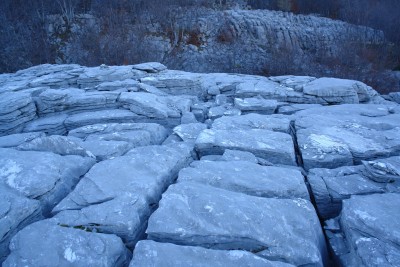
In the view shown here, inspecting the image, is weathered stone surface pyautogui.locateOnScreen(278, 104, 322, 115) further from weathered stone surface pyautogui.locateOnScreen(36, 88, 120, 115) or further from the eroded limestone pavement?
weathered stone surface pyautogui.locateOnScreen(36, 88, 120, 115)

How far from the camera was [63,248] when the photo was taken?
1.98 metres

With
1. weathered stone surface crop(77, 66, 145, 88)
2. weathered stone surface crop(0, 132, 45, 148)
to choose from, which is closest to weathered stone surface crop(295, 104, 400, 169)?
weathered stone surface crop(0, 132, 45, 148)

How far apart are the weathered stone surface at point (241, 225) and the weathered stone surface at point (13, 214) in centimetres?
112

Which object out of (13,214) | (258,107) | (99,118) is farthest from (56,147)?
(258,107)

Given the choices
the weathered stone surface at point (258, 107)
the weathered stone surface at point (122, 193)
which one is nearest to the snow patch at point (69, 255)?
the weathered stone surface at point (122, 193)

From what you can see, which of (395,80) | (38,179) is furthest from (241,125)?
(395,80)

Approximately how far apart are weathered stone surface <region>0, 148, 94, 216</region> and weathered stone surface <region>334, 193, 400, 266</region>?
2.75 meters

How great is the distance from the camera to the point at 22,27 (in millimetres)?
17141

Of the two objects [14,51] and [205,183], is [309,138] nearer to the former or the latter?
[205,183]

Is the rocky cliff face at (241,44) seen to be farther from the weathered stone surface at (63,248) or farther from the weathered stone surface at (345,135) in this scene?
the weathered stone surface at (63,248)

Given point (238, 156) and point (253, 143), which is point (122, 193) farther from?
point (253, 143)

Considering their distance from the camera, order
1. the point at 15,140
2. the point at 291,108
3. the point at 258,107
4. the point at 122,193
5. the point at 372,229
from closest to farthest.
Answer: the point at 372,229
the point at 122,193
the point at 15,140
the point at 258,107
the point at 291,108

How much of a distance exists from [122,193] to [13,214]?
91cm

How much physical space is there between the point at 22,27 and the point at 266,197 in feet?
67.1
